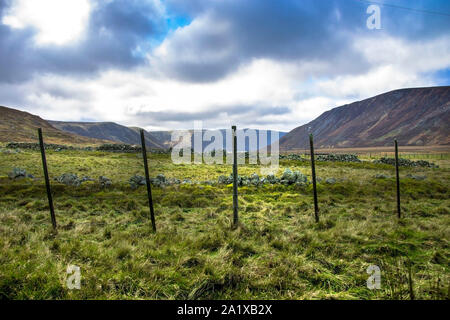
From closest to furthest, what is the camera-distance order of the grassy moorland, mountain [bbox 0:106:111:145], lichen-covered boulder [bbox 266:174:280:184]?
the grassy moorland, lichen-covered boulder [bbox 266:174:280:184], mountain [bbox 0:106:111:145]

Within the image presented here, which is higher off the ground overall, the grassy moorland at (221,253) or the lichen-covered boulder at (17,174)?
the lichen-covered boulder at (17,174)

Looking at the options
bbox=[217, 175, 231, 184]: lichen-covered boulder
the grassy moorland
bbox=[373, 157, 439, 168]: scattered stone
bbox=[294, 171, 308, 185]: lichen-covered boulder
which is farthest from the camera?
bbox=[373, 157, 439, 168]: scattered stone

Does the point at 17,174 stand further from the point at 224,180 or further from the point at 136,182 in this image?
the point at 224,180

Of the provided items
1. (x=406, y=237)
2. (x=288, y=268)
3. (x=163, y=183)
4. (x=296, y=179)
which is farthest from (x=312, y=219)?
(x=163, y=183)

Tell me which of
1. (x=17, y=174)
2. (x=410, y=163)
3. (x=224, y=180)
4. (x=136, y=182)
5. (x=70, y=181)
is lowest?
(x=224, y=180)

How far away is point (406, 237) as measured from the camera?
23.1ft

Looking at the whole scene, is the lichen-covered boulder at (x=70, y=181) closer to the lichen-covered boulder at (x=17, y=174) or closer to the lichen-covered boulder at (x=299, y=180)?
the lichen-covered boulder at (x=17, y=174)

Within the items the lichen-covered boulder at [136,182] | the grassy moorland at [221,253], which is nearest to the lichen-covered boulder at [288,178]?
the grassy moorland at [221,253]

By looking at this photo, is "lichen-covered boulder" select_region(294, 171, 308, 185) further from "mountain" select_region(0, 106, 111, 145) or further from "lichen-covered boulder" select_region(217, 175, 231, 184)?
"mountain" select_region(0, 106, 111, 145)

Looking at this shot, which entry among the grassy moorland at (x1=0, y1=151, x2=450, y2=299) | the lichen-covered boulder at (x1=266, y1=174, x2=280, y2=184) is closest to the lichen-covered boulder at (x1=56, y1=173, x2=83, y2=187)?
the grassy moorland at (x1=0, y1=151, x2=450, y2=299)

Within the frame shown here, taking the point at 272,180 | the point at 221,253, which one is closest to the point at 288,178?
the point at 272,180

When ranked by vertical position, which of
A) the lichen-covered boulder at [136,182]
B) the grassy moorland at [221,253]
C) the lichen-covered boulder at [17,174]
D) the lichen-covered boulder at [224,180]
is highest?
the lichen-covered boulder at [17,174]

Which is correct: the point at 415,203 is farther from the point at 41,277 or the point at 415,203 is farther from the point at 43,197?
the point at 43,197

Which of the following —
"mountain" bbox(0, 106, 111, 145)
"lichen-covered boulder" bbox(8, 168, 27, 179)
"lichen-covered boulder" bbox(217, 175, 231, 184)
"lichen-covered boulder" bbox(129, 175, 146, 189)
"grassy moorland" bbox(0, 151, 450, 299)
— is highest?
"mountain" bbox(0, 106, 111, 145)
